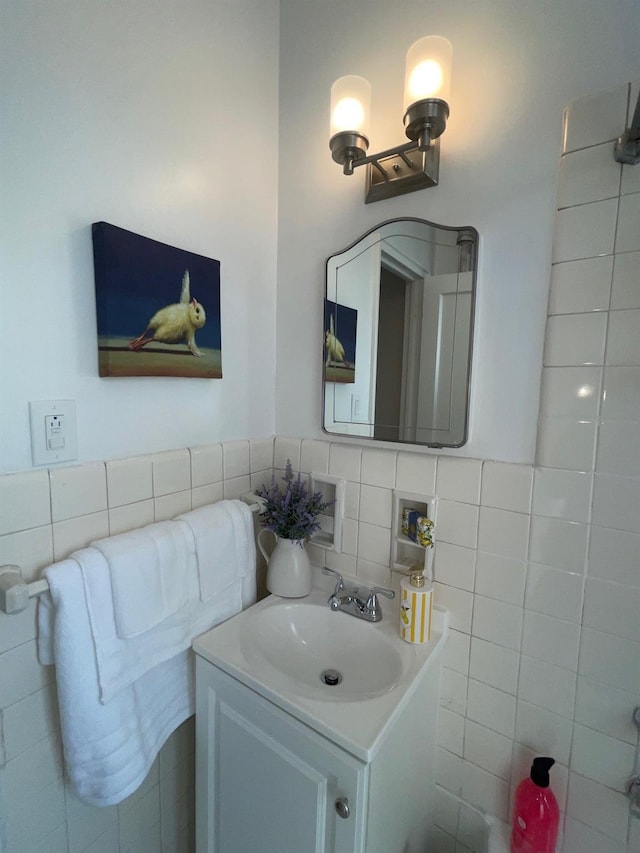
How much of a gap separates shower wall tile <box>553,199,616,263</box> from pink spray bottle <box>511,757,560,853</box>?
111 cm

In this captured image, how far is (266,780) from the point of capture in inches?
33.1

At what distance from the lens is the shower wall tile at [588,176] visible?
0.77 metres

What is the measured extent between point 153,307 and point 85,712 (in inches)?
34.6

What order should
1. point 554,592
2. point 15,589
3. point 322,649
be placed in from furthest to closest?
1. point 322,649
2. point 554,592
3. point 15,589

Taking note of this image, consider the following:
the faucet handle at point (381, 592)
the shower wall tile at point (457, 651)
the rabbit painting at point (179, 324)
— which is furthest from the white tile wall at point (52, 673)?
the shower wall tile at point (457, 651)

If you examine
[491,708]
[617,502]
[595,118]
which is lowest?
[491,708]

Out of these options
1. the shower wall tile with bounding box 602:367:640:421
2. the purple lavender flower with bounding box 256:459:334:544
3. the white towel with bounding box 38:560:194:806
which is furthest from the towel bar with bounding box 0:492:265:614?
the shower wall tile with bounding box 602:367:640:421

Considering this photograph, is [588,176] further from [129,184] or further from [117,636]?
[117,636]

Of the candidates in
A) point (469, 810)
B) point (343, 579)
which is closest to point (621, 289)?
point (343, 579)

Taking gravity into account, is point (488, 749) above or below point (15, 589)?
below

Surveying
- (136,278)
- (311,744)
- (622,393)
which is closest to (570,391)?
(622,393)

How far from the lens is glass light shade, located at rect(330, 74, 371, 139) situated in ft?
3.15

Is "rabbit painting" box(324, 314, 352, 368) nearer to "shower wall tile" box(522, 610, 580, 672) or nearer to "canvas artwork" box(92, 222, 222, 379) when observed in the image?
"canvas artwork" box(92, 222, 222, 379)

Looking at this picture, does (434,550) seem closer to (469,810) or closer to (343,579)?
(343,579)
